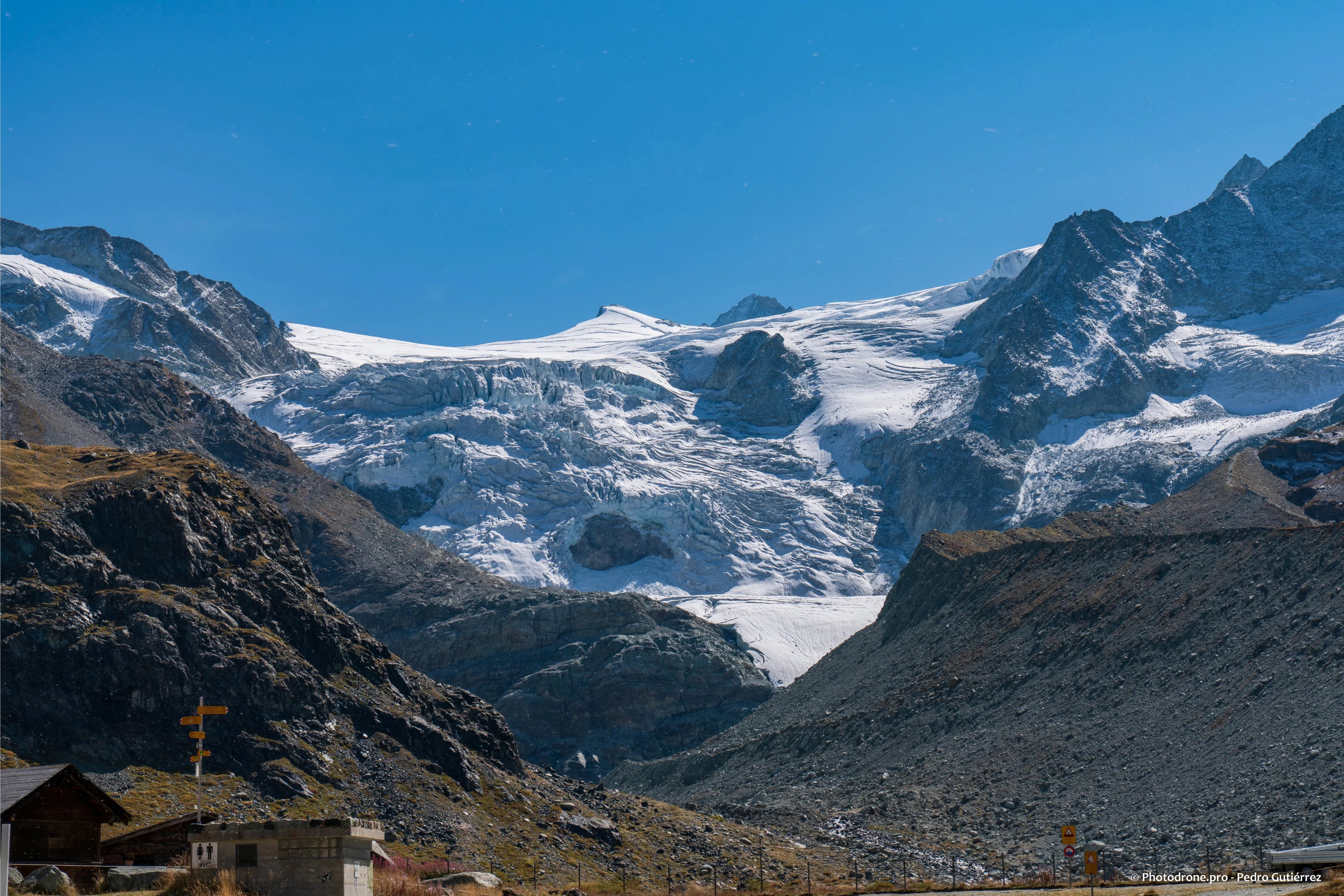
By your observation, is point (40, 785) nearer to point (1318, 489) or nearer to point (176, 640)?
point (176, 640)

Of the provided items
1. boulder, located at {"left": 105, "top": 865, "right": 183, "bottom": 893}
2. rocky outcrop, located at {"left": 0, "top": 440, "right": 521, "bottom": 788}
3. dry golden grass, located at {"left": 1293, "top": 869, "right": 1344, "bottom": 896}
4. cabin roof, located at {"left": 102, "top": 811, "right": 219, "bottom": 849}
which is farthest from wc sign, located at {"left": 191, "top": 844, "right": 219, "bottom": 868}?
rocky outcrop, located at {"left": 0, "top": 440, "right": 521, "bottom": 788}

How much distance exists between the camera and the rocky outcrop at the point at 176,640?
283ft

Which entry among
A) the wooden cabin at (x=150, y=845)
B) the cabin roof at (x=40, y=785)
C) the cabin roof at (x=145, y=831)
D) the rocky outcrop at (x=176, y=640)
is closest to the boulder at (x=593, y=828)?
the rocky outcrop at (x=176, y=640)

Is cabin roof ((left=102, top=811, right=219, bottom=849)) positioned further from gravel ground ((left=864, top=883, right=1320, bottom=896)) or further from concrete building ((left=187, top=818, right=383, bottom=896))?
gravel ground ((left=864, top=883, right=1320, bottom=896))

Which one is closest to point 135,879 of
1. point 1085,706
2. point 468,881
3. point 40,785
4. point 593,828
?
point 40,785

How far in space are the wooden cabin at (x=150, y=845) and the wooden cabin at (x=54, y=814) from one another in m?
2.81

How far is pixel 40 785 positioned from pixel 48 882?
690 cm

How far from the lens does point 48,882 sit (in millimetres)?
32938

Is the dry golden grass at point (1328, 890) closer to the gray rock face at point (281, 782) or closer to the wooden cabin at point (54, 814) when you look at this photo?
the wooden cabin at point (54, 814)

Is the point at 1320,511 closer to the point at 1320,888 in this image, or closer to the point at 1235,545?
the point at 1235,545

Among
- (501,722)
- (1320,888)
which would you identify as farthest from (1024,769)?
(1320,888)

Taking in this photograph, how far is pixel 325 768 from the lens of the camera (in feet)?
291

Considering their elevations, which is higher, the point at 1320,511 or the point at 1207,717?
the point at 1320,511

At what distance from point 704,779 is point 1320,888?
362ft
